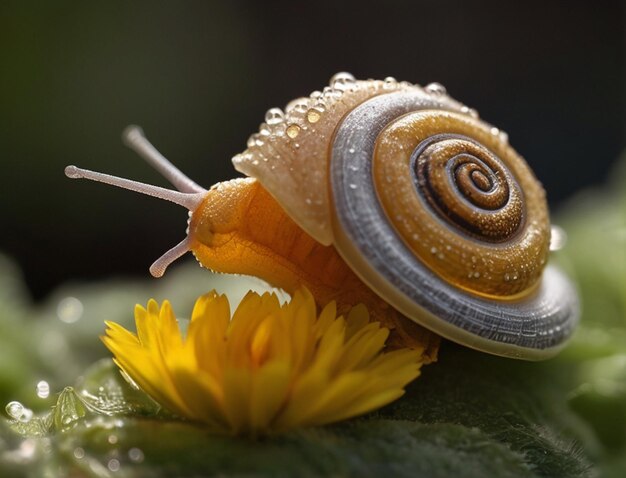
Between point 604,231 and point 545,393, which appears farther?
point 604,231

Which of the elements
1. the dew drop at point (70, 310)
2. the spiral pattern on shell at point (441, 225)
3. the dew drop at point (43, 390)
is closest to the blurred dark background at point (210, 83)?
the dew drop at point (70, 310)

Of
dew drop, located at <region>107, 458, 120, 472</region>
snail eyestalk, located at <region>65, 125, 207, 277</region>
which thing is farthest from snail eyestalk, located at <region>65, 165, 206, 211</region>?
dew drop, located at <region>107, 458, 120, 472</region>

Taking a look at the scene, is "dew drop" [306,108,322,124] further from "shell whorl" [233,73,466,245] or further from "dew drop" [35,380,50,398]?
"dew drop" [35,380,50,398]

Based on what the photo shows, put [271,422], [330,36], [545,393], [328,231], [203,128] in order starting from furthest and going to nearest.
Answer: [330,36]
[203,128]
[545,393]
[328,231]
[271,422]

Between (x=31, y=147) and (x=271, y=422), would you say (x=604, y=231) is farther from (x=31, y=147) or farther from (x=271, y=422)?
(x=31, y=147)

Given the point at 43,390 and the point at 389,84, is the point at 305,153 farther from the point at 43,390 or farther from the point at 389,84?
the point at 43,390

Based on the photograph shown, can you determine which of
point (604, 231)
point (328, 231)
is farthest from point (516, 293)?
point (604, 231)
